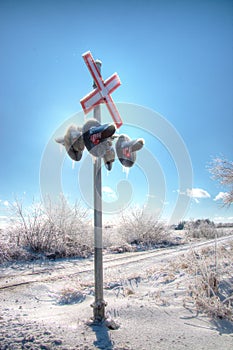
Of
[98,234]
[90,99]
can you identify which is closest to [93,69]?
[90,99]

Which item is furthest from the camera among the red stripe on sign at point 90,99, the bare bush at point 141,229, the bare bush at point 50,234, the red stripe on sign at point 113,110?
the bare bush at point 141,229

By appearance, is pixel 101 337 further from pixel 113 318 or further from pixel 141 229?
pixel 141 229

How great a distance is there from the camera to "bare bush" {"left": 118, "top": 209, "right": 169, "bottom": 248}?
1384 centimetres

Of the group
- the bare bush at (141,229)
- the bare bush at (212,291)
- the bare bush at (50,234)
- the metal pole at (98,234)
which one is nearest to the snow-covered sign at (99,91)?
the metal pole at (98,234)

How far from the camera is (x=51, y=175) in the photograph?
12.7 feet

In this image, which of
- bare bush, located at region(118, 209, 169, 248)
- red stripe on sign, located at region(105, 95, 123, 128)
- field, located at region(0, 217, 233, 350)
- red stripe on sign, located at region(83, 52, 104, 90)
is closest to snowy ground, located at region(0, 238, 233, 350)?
field, located at region(0, 217, 233, 350)

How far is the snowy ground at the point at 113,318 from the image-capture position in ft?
6.41

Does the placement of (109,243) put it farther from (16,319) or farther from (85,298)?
(16,319)

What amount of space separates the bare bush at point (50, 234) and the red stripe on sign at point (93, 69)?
566 centimetres

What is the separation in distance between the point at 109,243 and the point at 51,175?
865cm

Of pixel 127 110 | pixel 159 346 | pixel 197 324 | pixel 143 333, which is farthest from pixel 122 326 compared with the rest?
pixel 127 110

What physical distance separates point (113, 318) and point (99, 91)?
2.48 meters

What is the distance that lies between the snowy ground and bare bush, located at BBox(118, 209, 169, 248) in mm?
9715

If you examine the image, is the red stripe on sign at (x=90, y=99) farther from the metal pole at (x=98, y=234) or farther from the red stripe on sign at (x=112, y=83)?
the metal pole at (x=98, y=234)
